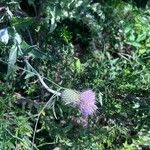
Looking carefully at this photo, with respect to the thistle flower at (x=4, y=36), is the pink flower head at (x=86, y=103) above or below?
below

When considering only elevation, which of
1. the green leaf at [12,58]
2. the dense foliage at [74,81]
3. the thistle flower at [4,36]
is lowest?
the dense foliage at [74,81]

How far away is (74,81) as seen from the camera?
2174 mm

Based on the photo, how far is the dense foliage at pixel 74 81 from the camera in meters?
2.08

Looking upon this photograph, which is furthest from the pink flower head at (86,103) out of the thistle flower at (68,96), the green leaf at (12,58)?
the green leaf at (12,58)

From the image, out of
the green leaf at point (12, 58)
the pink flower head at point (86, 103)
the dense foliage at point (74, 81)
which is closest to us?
the green leaf at point (12, 58)

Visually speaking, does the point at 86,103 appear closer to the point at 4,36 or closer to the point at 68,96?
the point at 68,96

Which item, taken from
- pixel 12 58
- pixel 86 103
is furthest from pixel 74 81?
pixel 12 58

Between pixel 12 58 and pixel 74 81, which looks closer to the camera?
pixel 12 58

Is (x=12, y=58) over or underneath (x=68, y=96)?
over

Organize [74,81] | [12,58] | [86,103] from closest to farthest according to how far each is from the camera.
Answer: [12,58], [86,103], [74,81]

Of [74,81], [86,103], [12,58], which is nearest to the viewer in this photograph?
[12,58]

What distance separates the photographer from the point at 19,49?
184 centimetres

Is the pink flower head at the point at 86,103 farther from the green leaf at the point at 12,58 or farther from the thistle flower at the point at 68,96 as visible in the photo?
the green leaf at the point at 12,58

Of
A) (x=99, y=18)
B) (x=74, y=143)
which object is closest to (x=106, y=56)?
(x=99, y=18)
